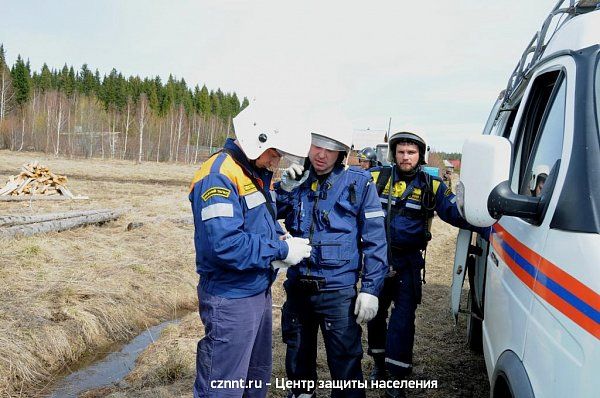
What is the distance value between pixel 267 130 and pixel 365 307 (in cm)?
128

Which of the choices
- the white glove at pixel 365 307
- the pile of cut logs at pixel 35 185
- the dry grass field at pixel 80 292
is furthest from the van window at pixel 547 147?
the pile of cut logs at pixel 35 185

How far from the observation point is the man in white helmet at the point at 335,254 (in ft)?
10.3

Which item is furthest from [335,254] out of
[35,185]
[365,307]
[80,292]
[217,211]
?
[35,185]

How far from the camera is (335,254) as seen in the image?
10.3 feet

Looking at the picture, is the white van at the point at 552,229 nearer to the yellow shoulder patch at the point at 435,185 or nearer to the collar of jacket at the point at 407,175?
the yellow shoulder patch at the point at 435,185

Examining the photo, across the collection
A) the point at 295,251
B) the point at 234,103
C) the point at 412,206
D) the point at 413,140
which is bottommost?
the point at 295,251

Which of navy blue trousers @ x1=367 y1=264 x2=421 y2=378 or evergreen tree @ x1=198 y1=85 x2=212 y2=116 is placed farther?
evergreen tree @ x1=198 y1=85 x2=212 y2=116

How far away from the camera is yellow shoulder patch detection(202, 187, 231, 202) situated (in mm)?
2430

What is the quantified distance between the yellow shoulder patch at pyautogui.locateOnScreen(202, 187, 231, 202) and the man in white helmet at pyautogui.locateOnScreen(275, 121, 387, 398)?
836 mm

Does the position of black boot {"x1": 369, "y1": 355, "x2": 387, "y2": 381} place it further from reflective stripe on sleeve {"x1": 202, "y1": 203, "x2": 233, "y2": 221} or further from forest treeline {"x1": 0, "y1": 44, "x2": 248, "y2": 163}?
forest treeline {"x1": 0, "y1": 44, "x2": 248, "y2": 163}

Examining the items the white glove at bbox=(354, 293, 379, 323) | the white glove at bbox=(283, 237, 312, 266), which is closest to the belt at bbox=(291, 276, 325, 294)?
the white glove at bbox=(354, 293, 379, 323)

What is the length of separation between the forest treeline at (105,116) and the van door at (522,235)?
4757cm

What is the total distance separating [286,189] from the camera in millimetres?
3410

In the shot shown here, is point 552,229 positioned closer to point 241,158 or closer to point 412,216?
point 241,158
